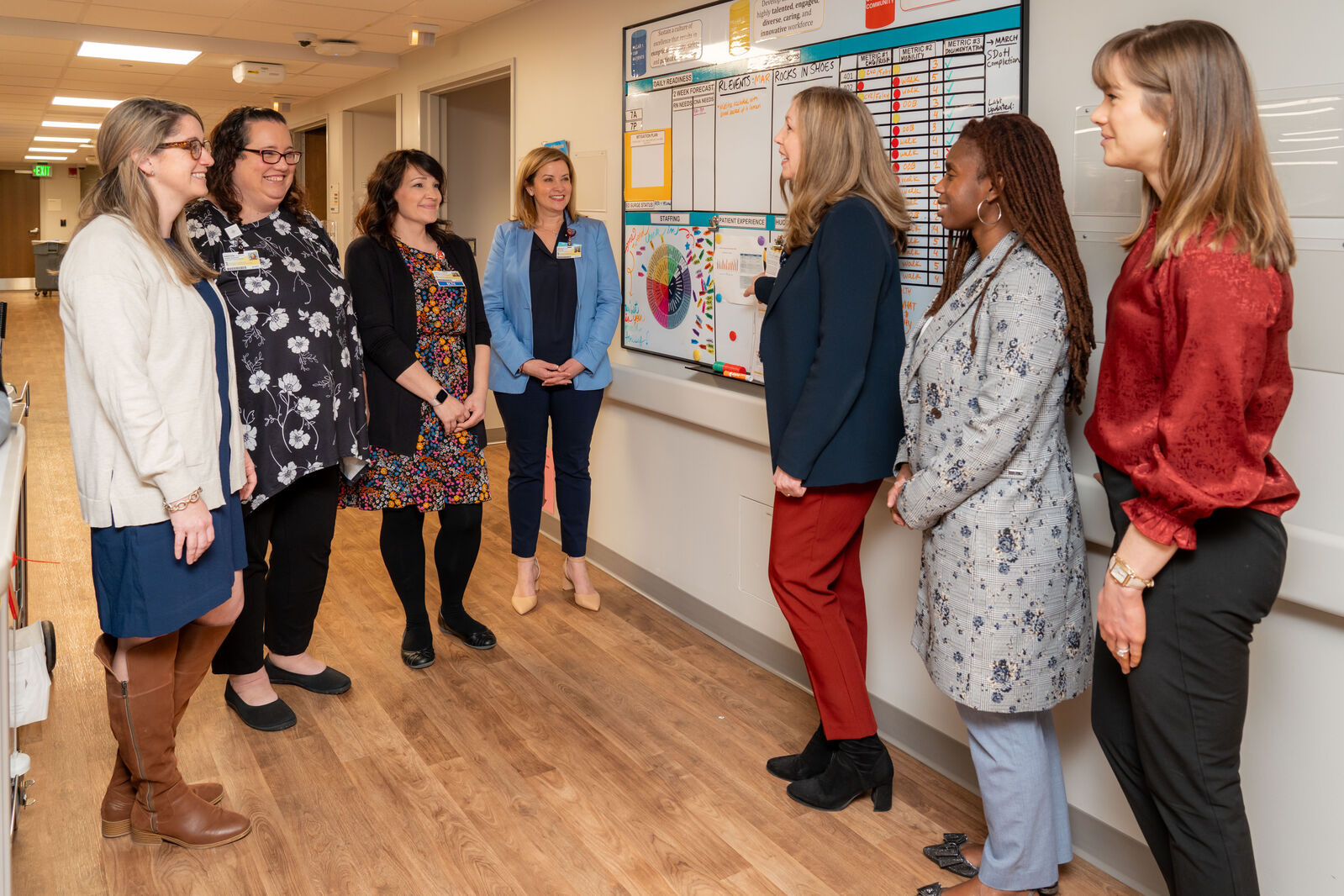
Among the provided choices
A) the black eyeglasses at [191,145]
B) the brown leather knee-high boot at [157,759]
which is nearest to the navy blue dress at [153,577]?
the brown leather knee-high boot at [157,759]

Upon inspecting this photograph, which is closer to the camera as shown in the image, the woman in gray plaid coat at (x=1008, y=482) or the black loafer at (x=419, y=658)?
the woman in gray plaid coat at (x=1008, y=482)

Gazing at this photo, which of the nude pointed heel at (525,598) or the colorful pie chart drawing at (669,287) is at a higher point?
the colorful pie chart drawing at (669,287)

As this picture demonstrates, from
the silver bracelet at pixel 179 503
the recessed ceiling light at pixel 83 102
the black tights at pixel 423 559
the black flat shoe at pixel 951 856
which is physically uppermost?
the recessed ceiling light at pixel 83 102

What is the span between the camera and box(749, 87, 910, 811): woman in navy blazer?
85.7 inches

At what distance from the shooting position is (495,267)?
3.64 meters

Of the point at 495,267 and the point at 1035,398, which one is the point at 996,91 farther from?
the point at 495,267

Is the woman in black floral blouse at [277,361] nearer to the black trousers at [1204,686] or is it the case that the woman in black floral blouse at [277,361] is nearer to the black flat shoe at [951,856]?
the black flat shoe at [951,856]

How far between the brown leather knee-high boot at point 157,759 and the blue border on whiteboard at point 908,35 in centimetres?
222

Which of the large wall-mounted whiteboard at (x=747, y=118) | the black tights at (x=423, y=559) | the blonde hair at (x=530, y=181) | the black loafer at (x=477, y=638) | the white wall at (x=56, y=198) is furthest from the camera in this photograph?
the white wall at (x=56, y=198)

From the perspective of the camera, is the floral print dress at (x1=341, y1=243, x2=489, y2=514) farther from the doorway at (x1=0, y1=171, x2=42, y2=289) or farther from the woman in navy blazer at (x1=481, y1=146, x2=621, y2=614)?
Answer: the doorway at (x1=0, y1=171, x2=42, y2=289)

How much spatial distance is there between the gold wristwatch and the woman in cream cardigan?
1649mm

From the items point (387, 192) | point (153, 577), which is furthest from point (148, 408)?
point (387, 192)

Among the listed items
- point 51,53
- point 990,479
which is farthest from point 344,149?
point 990,479

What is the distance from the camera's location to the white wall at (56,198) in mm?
22406
